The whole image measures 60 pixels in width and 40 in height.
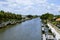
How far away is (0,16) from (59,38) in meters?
34.3

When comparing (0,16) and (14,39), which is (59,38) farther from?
(0,16)

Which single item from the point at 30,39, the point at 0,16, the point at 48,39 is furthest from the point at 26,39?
the point at 0,16

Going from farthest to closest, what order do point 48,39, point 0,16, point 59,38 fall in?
point 0,16, point 48,39, point 59,38

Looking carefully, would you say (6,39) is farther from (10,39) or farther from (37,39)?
(37,39)

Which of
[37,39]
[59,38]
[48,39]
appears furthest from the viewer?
[37,39]

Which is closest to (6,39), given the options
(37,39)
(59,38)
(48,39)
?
(37,39)

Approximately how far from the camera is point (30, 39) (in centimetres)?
2538

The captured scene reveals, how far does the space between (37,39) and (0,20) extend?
Answer: 28455 millimetres

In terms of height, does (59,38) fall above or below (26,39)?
above

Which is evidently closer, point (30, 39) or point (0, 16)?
point (30, 39)

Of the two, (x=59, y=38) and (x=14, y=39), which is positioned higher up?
(x=59, y=38)

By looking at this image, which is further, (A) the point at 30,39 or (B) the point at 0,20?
(B) the point at 0,20

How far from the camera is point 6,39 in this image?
26078 mm

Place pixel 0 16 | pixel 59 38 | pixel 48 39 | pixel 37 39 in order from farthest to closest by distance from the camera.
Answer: pixel 0 16, pixel 37 39, pixel 48 39, pixel 59 38
